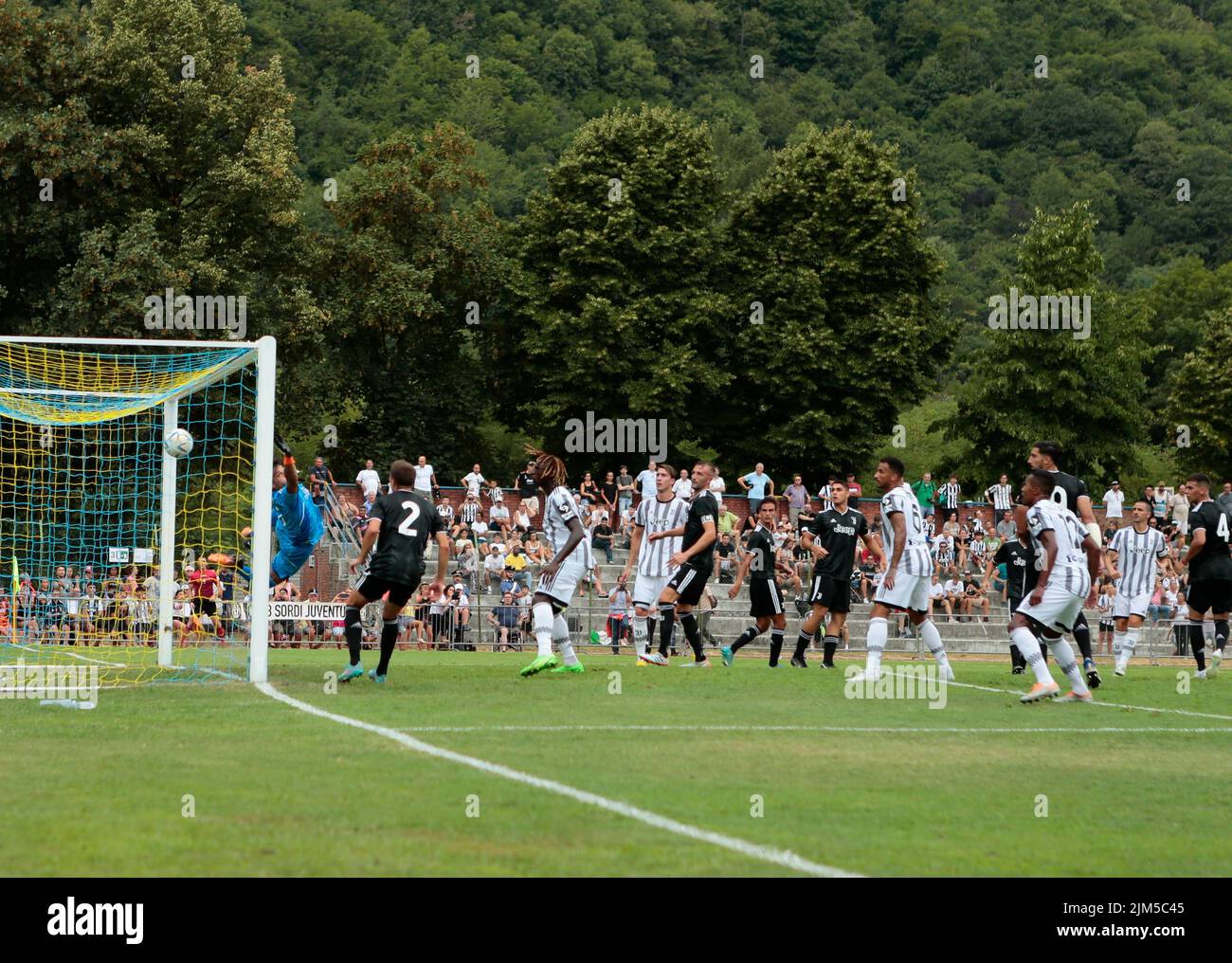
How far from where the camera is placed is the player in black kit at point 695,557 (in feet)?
61.4

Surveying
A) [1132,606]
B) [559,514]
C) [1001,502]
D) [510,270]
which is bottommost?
[1132,606]

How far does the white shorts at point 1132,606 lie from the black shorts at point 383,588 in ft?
34.8

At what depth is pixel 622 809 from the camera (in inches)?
307

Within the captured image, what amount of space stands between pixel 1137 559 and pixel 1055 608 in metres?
8.33

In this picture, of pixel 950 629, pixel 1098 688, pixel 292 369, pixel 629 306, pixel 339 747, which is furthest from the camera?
pixel 629 306

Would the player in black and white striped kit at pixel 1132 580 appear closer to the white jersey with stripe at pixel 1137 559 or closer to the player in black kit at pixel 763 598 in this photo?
the white jersey with stripe at pixel 1137 559

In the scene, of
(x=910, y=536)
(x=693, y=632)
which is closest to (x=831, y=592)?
(x=693, y=632)

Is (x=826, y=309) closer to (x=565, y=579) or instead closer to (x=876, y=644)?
(x=565, y=579)

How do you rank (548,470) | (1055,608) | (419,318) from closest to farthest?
(1055,608)
(548,470)
(419,318)

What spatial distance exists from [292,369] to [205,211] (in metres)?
5.18

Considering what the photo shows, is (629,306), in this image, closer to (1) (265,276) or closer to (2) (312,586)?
(1) (265,276)

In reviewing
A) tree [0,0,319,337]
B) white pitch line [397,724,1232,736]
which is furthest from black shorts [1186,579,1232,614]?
tree [0,0,319,337]

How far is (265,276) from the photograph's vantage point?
4706 cm
